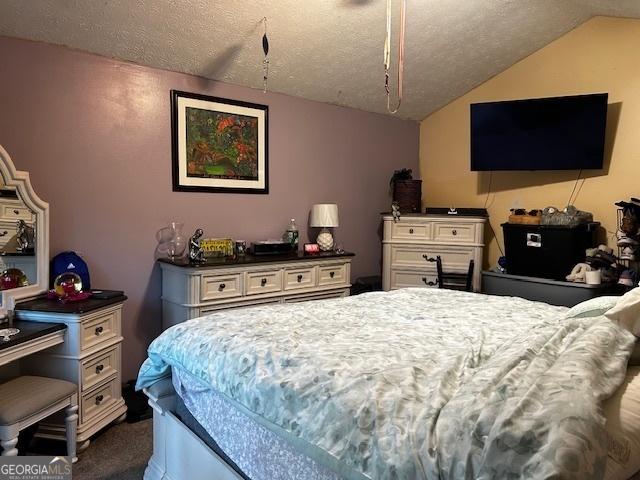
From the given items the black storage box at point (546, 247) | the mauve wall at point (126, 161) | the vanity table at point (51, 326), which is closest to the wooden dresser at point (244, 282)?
the mauve wall at point (126, 161)

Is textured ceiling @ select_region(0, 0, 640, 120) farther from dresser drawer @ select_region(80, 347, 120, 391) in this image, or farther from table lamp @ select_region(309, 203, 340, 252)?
dresser drawer @ select_region(80, 347, 120, 391)

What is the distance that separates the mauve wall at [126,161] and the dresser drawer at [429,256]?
823 mm

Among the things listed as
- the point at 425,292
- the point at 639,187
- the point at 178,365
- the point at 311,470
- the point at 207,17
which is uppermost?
the point at 207,17

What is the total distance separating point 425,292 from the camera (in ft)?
8.14

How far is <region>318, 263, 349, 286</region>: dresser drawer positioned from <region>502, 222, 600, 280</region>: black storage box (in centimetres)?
134

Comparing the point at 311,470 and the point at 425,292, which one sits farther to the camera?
the point at 425,292

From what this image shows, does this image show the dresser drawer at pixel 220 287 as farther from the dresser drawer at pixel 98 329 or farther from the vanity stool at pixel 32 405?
the vanity stool at pixel 32 405

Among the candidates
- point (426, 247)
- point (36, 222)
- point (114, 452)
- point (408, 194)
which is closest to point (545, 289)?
point (426, 247)

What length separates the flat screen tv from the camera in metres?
3.40

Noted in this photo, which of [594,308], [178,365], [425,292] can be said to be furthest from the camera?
[425,292]

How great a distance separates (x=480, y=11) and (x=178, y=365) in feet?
9.96

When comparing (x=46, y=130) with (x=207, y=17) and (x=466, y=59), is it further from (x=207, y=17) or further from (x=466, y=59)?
(x=466, y=59)

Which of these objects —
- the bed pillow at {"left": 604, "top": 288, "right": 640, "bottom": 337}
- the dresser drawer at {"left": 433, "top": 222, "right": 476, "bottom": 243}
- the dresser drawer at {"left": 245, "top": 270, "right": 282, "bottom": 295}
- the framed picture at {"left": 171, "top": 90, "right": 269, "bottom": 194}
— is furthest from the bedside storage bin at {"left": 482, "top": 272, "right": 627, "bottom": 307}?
the framed picture at {"left": 171, "top": 90, "right": 269, "bottom": 194}

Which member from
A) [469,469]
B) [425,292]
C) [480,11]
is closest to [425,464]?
[469,469]
